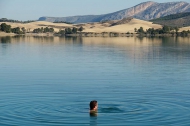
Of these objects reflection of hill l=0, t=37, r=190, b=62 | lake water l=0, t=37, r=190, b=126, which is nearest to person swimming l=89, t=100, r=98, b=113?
lake water l=0, t=37, r=190, b=126

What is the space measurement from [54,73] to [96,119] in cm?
1536

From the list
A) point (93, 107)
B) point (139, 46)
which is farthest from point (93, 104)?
point (139, 46)

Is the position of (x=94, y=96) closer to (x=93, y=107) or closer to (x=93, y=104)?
(x=93, y=107)

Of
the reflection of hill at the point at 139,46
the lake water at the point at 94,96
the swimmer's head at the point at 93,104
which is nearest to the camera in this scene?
the lake water at the point at 94,96

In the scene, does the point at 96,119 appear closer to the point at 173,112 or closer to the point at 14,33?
the point at 173,112

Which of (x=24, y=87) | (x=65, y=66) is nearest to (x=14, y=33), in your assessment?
(x=65, y=66)

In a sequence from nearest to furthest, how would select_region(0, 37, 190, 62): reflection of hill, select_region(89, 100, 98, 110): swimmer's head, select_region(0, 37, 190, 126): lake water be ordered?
select_region(0, 37, 190, 126): lake water
select_region(89, 100, 98, 110): swimmer's head
select_region(0, 37, 190, 62): reflection of hill

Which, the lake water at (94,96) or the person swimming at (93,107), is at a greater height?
the person swimming at (93,107)

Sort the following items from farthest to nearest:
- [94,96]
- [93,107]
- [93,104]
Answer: [94,96], [93,107], [93,104]

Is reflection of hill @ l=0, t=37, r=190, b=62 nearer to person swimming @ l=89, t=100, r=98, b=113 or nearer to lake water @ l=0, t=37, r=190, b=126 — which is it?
lake water @ l=0, t=37, r=190, b=126

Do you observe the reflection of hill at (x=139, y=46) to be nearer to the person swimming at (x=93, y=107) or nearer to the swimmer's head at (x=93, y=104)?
the person swimming at (x=93, y=107)

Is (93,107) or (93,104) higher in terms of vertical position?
(93,104)

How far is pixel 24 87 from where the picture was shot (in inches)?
1019

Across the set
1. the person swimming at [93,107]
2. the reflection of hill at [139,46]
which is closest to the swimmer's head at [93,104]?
the person swimming at [93,107]
